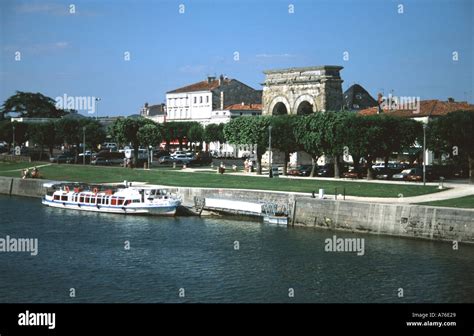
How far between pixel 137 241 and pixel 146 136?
44712 mm

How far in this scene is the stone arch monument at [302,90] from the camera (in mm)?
86438

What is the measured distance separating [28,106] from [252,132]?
98086 millimetres

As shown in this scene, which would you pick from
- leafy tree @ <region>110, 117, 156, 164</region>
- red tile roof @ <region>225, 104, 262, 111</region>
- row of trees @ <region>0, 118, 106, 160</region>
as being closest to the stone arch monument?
leafy tree @ <region>110, 117, 156, 164</region>

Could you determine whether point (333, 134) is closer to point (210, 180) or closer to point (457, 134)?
point (457, 134)

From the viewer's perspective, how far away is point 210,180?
71938mm

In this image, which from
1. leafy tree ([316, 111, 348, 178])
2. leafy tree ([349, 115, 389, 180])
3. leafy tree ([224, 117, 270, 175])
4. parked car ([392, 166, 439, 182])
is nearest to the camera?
parked car ([392, 166, 439, 182])

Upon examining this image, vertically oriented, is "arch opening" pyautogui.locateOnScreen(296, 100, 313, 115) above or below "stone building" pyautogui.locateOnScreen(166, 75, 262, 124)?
below

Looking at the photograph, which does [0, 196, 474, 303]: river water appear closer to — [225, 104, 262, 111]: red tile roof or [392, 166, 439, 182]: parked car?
[392, 166, 439, 182]: parked car

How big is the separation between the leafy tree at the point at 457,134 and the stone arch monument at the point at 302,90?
1758 centimetres

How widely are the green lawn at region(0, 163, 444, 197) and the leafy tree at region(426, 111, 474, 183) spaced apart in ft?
28.2

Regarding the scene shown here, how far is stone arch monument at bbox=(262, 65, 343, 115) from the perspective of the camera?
3403 inches

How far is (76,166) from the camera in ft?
298

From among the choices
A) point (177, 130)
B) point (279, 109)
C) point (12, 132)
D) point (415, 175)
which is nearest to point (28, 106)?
point (12, 132)
